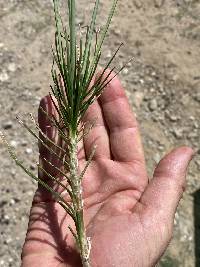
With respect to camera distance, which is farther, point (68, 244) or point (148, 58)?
point (148, 58)

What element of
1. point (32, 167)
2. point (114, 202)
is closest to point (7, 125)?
point (32, 167)

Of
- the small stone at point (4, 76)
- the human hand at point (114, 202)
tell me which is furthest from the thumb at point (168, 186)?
the small stone at point (4, 76)

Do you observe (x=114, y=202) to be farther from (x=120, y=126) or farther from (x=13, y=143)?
(x=13, y=143)

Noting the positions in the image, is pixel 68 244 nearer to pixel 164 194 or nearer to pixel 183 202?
pixel 164 194

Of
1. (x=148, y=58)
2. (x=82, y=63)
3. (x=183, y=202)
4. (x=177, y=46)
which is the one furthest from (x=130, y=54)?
(x=82, y=63)

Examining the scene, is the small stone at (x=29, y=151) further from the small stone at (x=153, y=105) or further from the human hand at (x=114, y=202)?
the human hand at (x=114, y=202)

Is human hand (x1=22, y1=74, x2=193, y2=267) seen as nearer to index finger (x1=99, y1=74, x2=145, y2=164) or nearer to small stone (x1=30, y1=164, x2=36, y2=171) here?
index finger (x1=99, y1=74, x2=145, y2=164)

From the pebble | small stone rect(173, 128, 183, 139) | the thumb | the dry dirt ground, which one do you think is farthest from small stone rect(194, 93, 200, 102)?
the thumb

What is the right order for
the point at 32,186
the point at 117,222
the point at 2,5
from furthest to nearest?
the point at 2,5, the point at 32,186, the point at 117,222
